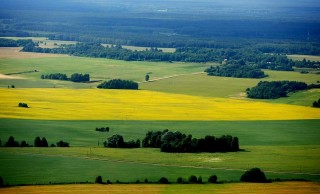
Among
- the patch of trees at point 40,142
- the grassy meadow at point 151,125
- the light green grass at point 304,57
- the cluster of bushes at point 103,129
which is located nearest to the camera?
the grassy meadow at point 151,125

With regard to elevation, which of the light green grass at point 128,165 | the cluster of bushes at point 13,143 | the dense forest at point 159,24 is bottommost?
the light green grass at point 128,165

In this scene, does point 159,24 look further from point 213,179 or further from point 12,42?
point 213,179

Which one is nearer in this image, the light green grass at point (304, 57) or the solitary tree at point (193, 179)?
the solitary tree at point (193, 179)

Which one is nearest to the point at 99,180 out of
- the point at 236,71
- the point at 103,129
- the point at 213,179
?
the point at 213,179

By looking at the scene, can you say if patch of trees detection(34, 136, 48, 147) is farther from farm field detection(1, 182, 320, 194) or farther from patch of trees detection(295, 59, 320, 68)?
patch of trees detection(295, 59, 320, 68)

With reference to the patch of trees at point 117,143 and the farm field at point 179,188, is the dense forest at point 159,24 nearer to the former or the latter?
the patch of trees at point 117,143

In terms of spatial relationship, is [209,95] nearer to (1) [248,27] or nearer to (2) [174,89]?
(2) [174,89]

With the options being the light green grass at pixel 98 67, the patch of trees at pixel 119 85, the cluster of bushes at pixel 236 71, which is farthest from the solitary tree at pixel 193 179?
the cluster of bushes at pixel 236 71
